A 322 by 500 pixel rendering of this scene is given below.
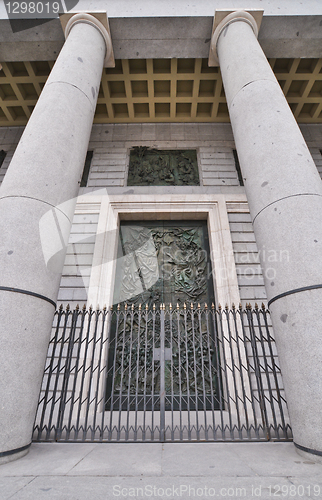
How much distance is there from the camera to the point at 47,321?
407 cm

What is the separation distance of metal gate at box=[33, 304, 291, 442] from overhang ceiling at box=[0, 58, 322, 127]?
8.91 m

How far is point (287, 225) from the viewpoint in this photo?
4.11 metres

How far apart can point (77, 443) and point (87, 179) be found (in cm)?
885

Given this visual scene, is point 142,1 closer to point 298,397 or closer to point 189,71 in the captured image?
point 189,71

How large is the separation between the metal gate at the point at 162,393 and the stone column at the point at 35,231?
2.72ft

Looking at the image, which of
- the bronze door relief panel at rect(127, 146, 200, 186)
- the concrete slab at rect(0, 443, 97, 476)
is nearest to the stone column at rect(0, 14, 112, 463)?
the concrete slab at rect(0, 443, 97, 476)

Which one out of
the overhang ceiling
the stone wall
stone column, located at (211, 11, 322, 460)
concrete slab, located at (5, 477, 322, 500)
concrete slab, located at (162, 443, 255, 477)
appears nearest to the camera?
concrete slab, located at (5, 477, 322, 500)

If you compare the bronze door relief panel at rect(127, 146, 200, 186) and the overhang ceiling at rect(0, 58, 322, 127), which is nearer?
the overhang ceiling at rect(0, 58, 322, 127)

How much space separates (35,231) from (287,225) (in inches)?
154

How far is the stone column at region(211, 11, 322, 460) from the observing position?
3.38m

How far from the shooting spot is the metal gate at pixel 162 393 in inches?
176

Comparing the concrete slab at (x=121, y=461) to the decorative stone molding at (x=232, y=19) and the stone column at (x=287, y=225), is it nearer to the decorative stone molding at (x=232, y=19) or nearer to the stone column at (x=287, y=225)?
the stone column at (x=287, y=225)

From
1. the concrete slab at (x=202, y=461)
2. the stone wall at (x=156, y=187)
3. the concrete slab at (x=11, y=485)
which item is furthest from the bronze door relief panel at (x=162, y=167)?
the concrete slab at (x=11, y=485)

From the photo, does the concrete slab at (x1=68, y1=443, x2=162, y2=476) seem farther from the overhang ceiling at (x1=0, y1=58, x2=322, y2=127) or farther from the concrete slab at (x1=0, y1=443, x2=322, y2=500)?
the overhang ceiling at (x1=0, y1=58, x2=322, y2=127)
